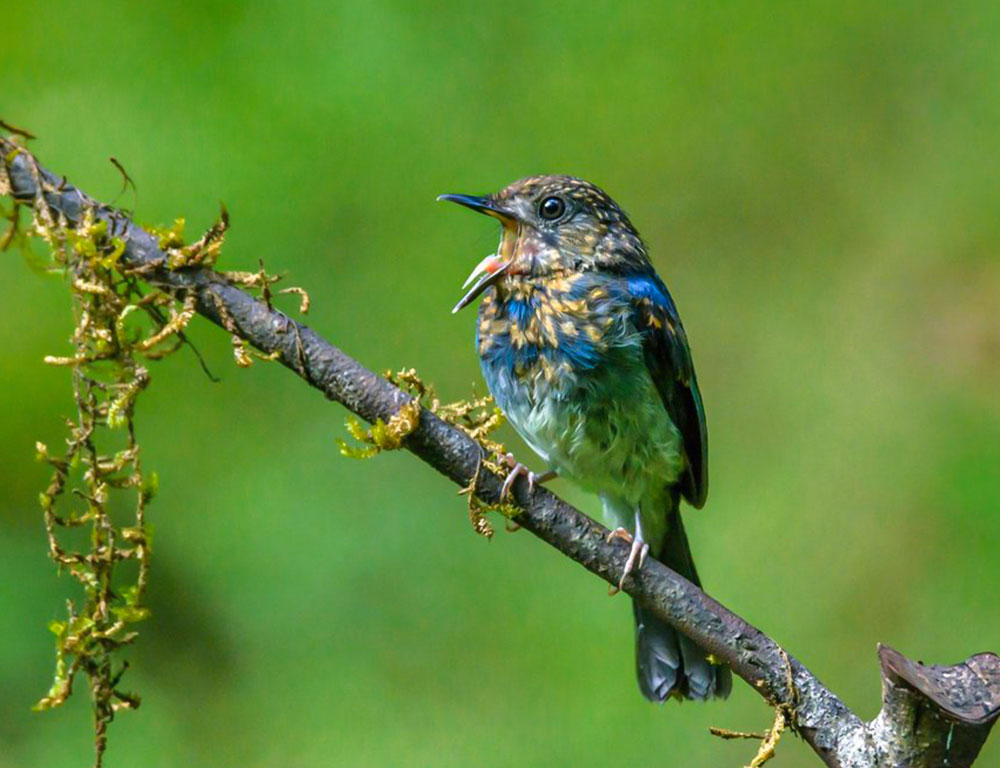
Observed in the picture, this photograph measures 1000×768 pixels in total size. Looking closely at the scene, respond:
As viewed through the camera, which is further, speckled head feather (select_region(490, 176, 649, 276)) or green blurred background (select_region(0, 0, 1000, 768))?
green blurred background (select_region(0, 0, 1000, 768))

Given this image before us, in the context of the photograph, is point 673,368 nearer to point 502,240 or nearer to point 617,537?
point 502,240

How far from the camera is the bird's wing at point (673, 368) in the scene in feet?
10.6

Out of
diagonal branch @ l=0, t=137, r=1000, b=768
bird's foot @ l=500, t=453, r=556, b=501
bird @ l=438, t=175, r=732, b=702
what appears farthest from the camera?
bird @ l=438, t=175, r=732, b=702

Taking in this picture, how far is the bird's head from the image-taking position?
10.8 ft

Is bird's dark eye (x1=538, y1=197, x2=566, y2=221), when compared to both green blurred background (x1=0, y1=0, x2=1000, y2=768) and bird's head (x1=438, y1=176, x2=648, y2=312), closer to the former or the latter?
bird's head (x1=438, y1=176, x2=648, y2=312)

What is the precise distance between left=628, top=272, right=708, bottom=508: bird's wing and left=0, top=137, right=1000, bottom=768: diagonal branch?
80 centimetres

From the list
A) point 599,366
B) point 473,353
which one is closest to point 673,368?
point 599,366

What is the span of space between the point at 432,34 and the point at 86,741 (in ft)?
9.02

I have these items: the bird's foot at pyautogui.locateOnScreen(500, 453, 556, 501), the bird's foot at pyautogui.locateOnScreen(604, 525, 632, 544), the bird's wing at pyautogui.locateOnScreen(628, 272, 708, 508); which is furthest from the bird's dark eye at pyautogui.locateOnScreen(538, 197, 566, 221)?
the bird's foot at pyautogui.locateOnScreen(604, 525, 632, 544)

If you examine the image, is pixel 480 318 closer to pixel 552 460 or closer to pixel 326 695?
pixel 552 460

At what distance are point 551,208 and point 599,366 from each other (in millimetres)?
478

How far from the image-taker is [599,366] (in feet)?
10.3

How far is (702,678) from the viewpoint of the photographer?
3.41 meters

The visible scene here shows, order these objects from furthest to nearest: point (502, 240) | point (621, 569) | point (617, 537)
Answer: point (502, 240), point (617, 537), point (621, 569)
